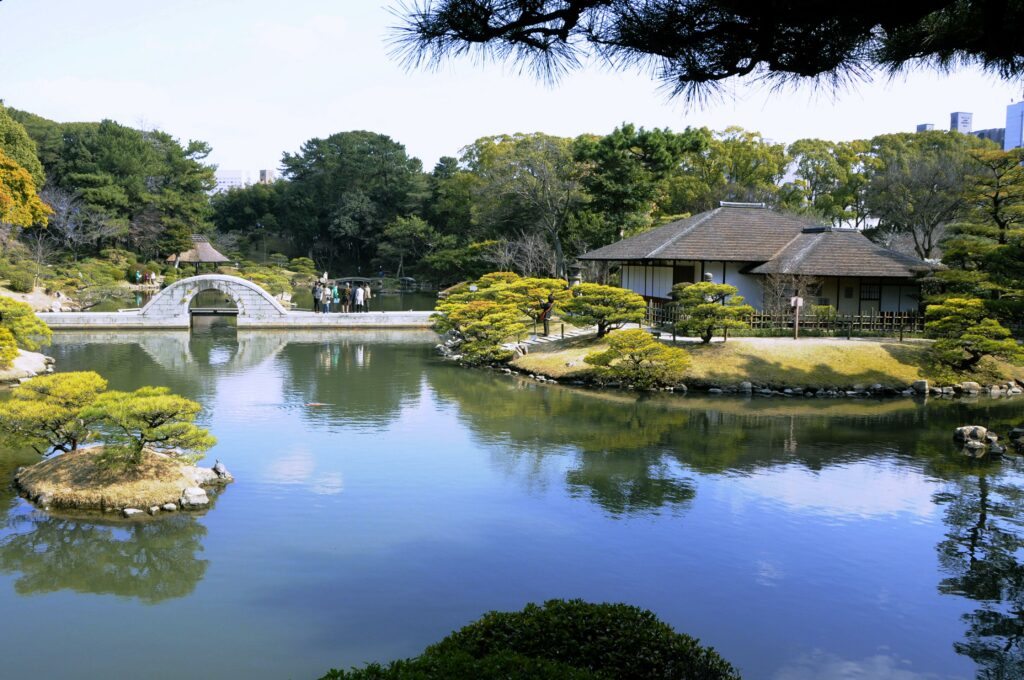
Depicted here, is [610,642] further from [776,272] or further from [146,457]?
[776,272]

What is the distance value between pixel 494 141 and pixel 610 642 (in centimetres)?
4088

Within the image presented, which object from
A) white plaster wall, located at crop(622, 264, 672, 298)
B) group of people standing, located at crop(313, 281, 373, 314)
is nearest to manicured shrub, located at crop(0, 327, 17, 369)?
group of people standing, located at crop(313, 281, 373, 314)

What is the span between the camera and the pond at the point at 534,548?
6.92 m

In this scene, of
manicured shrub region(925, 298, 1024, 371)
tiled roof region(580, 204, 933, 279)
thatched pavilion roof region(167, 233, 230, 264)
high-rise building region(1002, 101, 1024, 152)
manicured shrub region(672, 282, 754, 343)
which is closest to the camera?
high-rise building region(1002, 101, 1024, 152)

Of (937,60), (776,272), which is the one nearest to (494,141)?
(776,272)

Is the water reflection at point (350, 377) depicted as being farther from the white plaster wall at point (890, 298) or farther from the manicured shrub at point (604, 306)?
the white plaster wall at point (890, 298)

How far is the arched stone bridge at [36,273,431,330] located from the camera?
27391mm

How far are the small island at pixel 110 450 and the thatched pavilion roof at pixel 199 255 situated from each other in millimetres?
34485

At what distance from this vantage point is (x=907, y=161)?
3691 centimetres

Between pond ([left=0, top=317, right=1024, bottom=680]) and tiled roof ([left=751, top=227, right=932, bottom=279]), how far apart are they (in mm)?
7724

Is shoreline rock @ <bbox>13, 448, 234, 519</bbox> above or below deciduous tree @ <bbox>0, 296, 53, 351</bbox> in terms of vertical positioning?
below

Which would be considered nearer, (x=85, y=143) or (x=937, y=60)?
(x=937, y=60)

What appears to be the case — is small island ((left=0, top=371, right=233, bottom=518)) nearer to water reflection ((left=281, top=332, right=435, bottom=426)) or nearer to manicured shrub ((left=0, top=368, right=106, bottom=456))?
manicured shrub ((left=0, top=368, right=106, bottom=456))

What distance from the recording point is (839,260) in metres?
22.9
